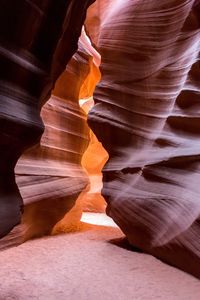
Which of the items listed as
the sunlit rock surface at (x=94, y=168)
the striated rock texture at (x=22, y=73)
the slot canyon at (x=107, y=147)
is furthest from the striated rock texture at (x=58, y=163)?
A: the sunlit rock surface at (x=94, y=168)

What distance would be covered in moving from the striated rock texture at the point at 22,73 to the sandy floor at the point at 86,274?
20.7 inches

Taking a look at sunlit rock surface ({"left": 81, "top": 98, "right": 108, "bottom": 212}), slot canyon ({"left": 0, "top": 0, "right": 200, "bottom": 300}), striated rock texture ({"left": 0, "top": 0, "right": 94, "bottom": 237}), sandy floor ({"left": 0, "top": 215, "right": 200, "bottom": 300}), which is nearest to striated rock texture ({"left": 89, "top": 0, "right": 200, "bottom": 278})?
slot canyon ({"left": 0, "top": 0, "right": 200, "bottom": 300})

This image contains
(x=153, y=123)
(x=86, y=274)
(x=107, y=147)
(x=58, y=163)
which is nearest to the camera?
(x=86, y=274)

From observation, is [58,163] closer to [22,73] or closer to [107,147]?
[107,147]

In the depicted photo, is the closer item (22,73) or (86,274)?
(22,73)

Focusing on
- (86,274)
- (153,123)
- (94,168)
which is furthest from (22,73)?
(94,168)

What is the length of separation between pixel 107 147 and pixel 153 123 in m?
0.51

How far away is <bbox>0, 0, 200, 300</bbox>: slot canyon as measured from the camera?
4.74 feet

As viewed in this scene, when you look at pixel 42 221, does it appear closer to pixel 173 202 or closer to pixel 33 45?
pixel 173 202

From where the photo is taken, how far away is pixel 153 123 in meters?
2.90

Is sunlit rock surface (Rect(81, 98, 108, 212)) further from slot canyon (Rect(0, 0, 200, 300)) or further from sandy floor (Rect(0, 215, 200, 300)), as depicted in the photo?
sandy floor (Rect(0, 215, 200, 300))

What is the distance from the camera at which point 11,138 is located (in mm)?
1369

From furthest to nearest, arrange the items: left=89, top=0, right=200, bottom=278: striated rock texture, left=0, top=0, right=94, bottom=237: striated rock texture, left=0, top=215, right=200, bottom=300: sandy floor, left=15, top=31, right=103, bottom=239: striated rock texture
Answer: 1. left=15, top=31, right=103, bottom=239: striated rock texture
2. left=89, top=0, right=200, bottom=278: striated rock texture
3. left=0, top=215, right=200, bottom=300: sandy floor
4. left=0, top=0, right=94, bottom=237: striated rock texture

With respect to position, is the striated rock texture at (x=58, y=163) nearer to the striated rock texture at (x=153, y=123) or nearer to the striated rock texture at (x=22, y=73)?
the striated rock texture at (x=153, y=123)
